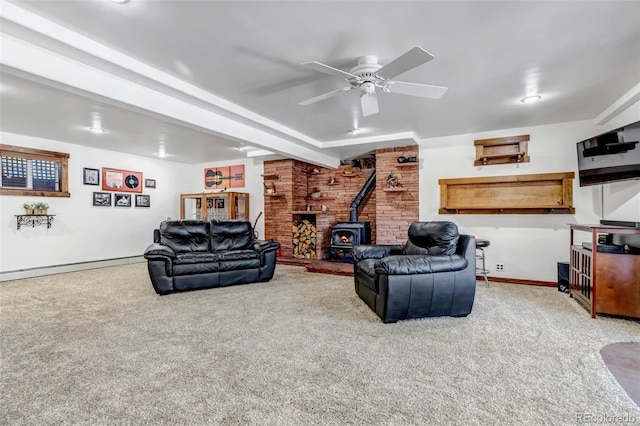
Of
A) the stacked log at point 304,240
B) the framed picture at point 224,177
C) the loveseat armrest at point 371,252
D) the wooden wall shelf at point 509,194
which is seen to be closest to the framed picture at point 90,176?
the framed picture at point 224,177

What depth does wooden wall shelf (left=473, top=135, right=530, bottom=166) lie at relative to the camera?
4754 mm

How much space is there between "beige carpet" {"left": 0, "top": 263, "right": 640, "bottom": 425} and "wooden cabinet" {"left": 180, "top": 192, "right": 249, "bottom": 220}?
365cm

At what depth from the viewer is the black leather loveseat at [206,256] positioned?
4.02 metres

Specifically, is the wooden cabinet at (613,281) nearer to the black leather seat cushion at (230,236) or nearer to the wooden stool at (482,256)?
the wooden stool at (482,256)

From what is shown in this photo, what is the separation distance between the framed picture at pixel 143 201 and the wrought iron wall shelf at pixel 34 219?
1634 mm

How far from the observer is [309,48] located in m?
2.47

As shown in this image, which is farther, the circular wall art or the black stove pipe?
the circular wall art

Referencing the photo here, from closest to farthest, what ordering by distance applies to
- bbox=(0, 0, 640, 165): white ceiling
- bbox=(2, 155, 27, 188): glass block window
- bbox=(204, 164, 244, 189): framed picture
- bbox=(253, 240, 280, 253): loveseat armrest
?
bbox=(0, 0, 640, 165): white ceiling → bbox=(253, 240, 280, 253): loveseat armrest → bbox=(2, 155, 27, 188): glass block window → bbox=(204, 164, 244, 189): framed picture

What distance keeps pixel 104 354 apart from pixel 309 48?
2840mm

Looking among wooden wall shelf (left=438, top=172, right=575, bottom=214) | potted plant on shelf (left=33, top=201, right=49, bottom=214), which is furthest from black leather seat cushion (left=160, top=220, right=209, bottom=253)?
wooden wall shelf (left=438, top=172, right=575, bottom=214)

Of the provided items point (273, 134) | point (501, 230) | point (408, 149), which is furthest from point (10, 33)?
point (501, 230)

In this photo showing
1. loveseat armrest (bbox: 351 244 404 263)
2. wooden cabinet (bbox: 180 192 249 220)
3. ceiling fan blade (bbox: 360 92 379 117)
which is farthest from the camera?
wooden cabinet (bbox: 180 192 249 220)

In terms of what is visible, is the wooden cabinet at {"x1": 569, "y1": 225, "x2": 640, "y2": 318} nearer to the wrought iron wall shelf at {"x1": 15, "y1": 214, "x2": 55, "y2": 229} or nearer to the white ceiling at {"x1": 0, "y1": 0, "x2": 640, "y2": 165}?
the white ceiling at {"x1": 0, "y1": 0, "x2": 640, "y2": 165}

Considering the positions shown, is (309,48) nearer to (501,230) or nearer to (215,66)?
(215,66)
